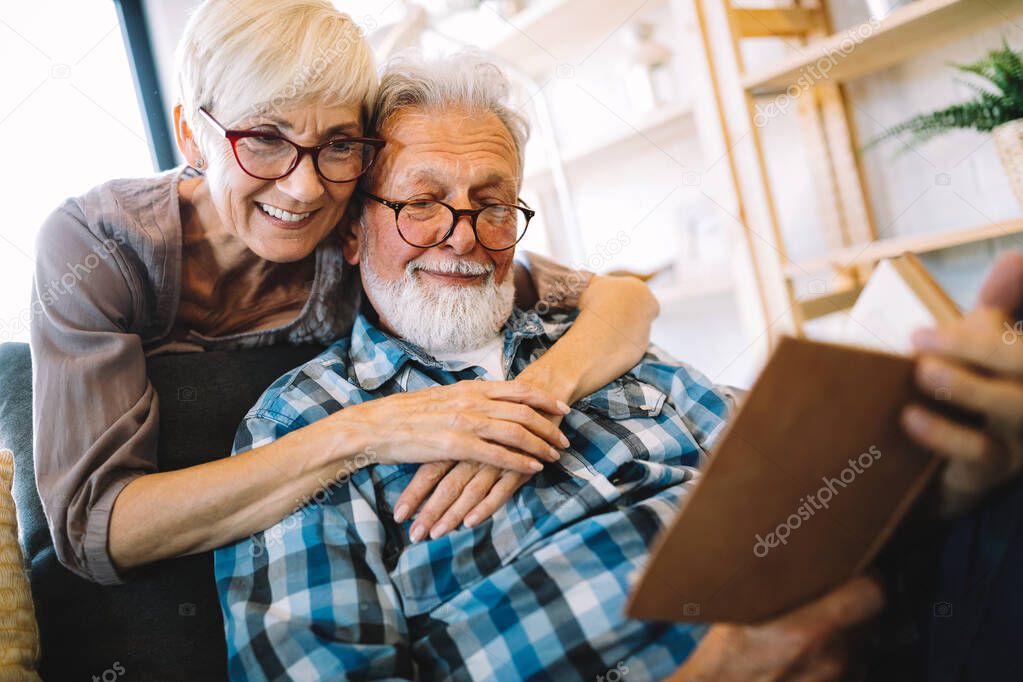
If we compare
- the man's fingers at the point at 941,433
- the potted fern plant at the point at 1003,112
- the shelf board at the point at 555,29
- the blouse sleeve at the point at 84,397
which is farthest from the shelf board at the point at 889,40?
the blouse sleeve at the point at 84,397

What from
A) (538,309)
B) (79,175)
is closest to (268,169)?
(538,309)

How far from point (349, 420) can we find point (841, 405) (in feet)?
2.07

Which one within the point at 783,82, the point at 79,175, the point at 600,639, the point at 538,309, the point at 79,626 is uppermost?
the point at 79,175

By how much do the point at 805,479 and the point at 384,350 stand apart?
2.41ft

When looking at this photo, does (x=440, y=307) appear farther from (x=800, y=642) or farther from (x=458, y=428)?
(x=800, y=642)

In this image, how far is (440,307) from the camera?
1268mm

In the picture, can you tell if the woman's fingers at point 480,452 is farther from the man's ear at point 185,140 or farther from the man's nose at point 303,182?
the man's ear at point 185,140

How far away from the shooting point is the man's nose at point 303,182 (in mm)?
1129

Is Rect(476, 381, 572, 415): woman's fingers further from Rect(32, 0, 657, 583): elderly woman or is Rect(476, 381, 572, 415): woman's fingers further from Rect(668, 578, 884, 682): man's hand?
Rect(668, 578, 884, 682): man's hand

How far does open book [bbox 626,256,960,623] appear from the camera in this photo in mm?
623

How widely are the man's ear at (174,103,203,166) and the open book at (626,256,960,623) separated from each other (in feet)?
3.21

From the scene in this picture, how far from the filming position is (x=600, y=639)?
92 cm

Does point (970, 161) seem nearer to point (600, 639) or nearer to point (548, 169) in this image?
point (548, 169)
